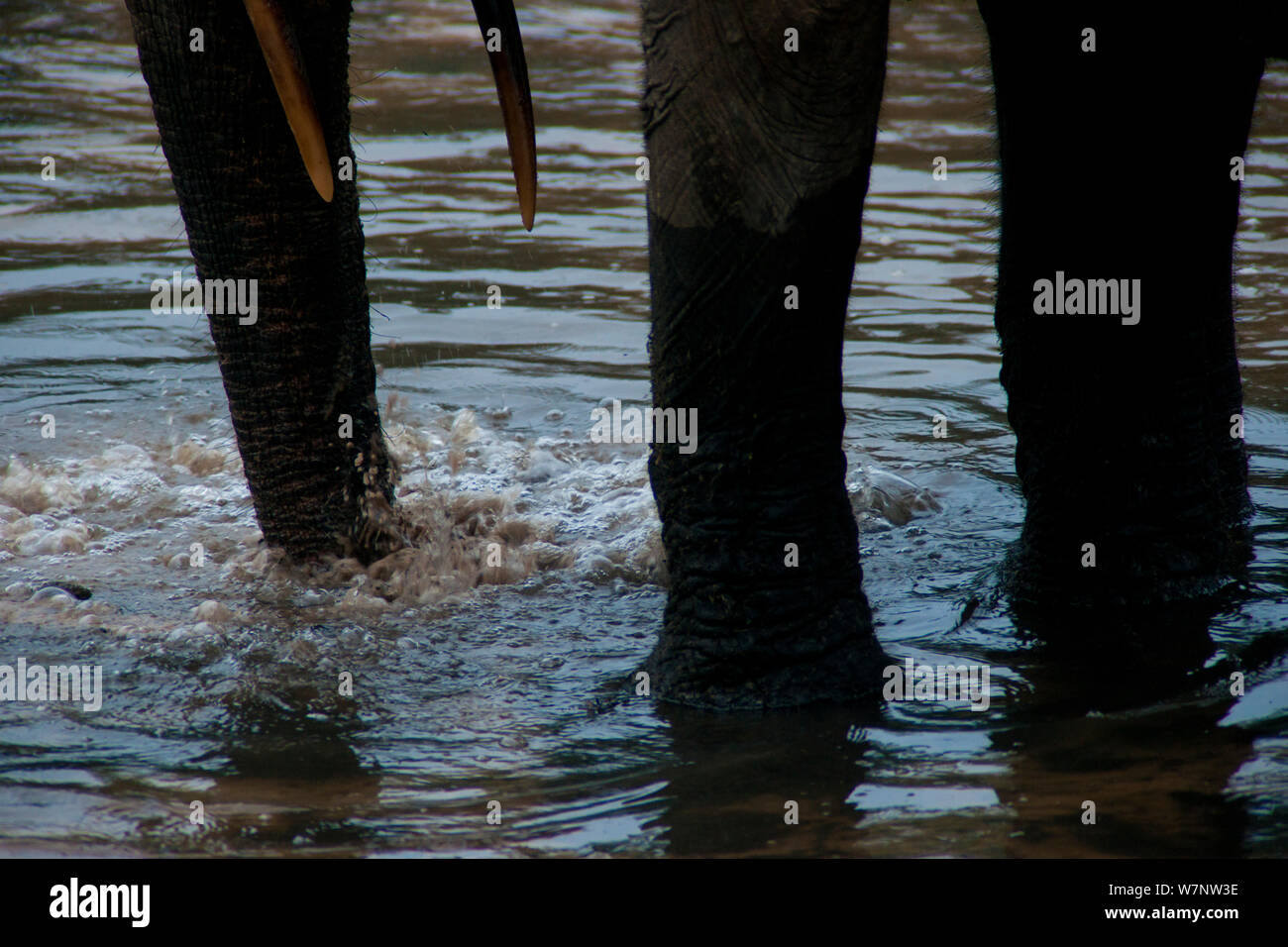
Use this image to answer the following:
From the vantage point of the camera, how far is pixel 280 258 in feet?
11.1

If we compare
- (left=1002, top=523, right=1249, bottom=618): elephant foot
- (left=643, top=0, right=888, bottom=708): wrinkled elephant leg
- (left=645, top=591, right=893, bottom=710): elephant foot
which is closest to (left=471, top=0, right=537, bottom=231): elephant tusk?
(left=643, top=0, right=888, bottom=708): wrinkled elephant leg

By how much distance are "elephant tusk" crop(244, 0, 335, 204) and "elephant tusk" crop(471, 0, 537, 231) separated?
333mm

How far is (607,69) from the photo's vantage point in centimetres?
1043

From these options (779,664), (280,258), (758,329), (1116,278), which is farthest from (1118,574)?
(280,258)

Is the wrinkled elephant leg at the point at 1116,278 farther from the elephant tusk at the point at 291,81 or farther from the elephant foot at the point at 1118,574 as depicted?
the elephant tusk at the point at 291,81

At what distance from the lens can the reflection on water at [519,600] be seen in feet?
8.48

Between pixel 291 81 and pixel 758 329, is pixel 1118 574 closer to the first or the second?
pixel 758 329

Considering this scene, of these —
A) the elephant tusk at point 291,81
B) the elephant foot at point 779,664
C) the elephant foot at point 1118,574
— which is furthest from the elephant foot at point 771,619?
the elephant tusk at point 291,81

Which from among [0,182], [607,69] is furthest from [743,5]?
[607,69]

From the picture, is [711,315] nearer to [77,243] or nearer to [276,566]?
[276,566]

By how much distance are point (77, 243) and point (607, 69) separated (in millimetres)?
4444

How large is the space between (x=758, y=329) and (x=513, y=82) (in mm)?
738
